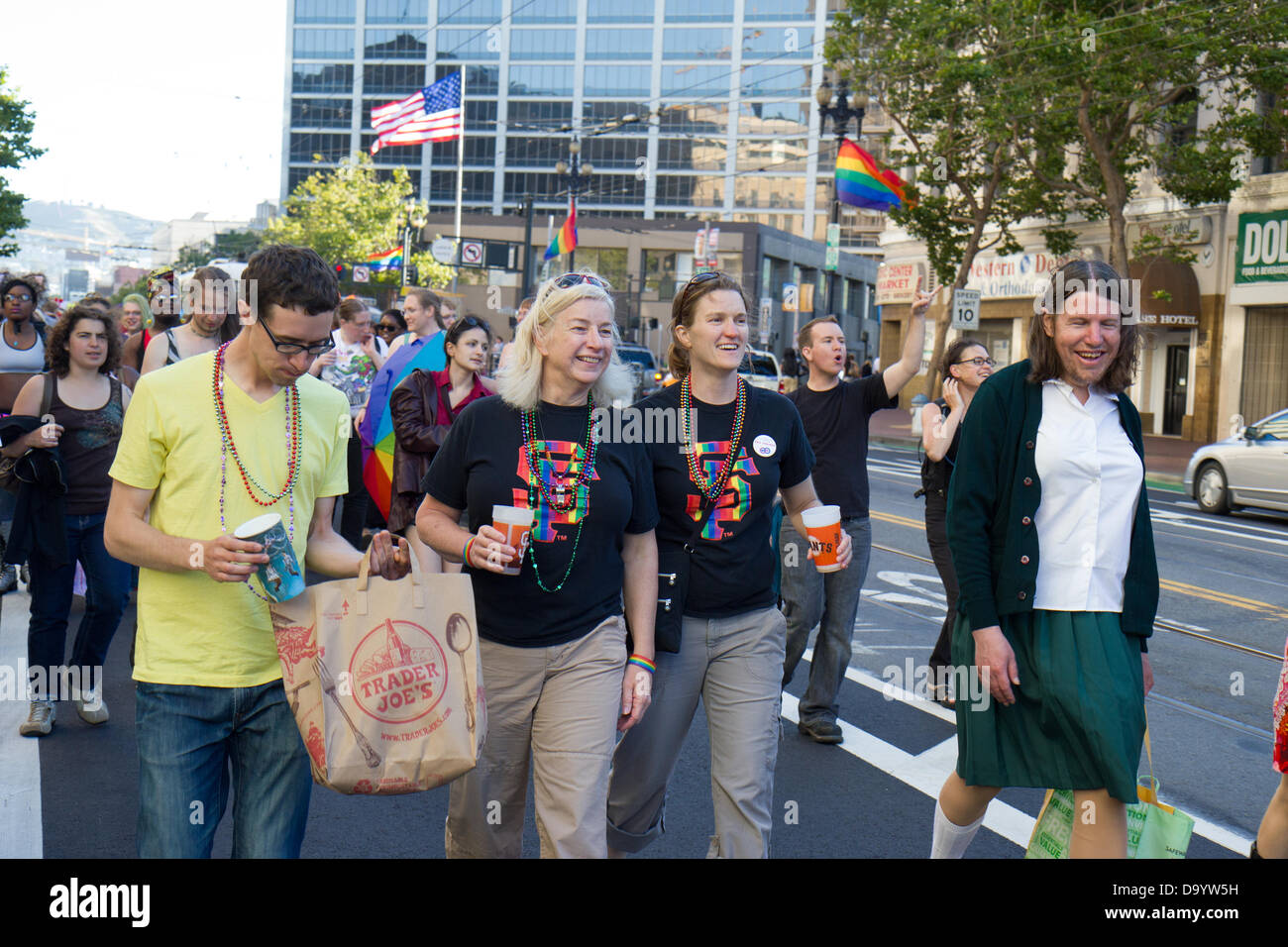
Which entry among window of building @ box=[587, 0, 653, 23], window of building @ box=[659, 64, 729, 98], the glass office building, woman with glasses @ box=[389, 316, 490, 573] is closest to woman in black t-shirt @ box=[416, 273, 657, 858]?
woman with glasses @ box=[389, 316, 490, 573]

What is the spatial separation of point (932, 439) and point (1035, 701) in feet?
10.2

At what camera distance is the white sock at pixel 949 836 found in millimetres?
4060

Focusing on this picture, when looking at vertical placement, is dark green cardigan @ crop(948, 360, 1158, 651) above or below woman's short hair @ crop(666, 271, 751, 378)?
below

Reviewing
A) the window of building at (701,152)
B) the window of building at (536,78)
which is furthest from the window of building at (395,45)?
the window of building at (701,152)

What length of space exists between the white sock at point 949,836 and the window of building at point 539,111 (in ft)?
324

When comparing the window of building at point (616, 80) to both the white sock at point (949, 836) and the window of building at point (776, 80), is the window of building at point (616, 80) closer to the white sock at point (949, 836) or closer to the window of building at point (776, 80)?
the window of building at point (776, 80)

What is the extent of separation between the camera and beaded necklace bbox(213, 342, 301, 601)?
10.5 ft

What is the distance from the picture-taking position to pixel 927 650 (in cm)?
846

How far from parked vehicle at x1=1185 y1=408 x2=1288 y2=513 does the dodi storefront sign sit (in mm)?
12027

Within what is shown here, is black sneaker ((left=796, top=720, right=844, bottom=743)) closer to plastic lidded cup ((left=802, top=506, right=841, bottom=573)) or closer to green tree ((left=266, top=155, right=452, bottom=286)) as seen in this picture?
plastic lidded cup ((left=802, top=506, right=841, bottom=573))

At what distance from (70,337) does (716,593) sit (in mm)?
3785

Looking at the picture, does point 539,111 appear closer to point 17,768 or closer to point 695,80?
point 695,80
